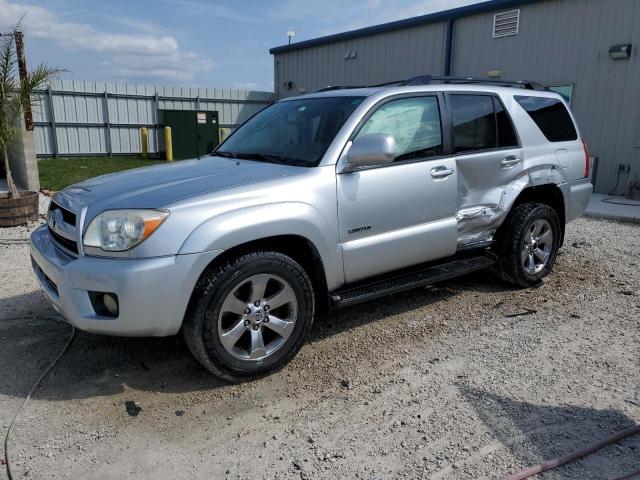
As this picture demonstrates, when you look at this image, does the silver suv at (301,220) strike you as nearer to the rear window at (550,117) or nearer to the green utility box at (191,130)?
the rear window at (550,117)

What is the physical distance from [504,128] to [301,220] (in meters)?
2.42

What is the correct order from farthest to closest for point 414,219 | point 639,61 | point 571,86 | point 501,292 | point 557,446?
point 571,86 < point 639,61 < point 501,292 < point 414,219 < point 557,446

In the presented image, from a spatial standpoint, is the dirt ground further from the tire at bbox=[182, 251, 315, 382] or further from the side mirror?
the side mirror

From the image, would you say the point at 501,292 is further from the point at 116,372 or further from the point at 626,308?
the point at 116,372

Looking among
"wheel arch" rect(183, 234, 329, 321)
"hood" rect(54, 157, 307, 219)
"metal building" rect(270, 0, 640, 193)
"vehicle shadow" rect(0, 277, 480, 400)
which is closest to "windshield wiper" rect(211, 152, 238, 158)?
"hood" rect(54, 157, 307, 219)

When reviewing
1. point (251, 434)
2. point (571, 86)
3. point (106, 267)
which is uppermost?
point (571, 86)

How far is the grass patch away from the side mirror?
8.76 metres

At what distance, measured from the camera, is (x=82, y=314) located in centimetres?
286

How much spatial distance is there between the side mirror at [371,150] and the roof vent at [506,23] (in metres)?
10.9

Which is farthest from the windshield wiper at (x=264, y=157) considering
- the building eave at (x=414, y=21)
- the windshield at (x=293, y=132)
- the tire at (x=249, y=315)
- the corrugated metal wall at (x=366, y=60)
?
the corrugated metal wall at (x=366, y=60)

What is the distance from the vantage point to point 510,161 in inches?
Answer: 179

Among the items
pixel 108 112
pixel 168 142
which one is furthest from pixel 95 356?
pixel 108 112

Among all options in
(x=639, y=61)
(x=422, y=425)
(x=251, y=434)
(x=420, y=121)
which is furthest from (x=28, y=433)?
(x=639, y=61)

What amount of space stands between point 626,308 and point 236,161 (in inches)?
140
